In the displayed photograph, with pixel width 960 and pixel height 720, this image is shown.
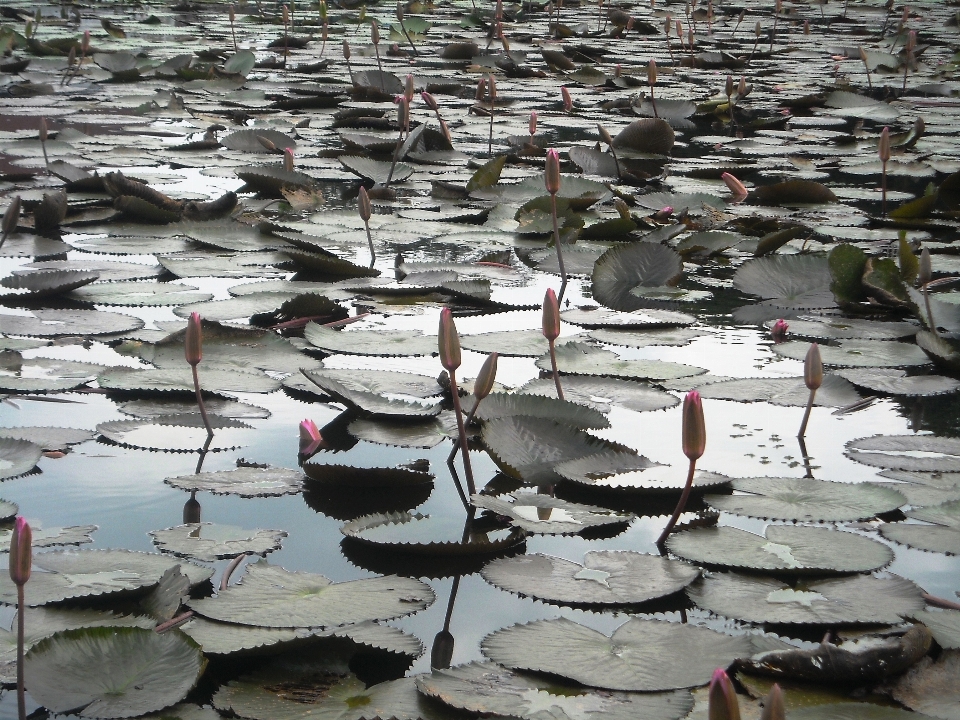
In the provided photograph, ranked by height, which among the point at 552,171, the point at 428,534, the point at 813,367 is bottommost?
the point at 428,534

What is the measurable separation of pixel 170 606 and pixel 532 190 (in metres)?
2.15

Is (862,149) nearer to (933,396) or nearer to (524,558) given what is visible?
(933,396)

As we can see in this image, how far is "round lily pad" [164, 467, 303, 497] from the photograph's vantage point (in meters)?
1.21

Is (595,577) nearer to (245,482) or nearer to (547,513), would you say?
(547,513)

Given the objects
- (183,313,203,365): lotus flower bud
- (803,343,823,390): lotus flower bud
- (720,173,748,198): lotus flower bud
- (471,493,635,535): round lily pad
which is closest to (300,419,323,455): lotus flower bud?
(183,313,203,365): lotus flower bud

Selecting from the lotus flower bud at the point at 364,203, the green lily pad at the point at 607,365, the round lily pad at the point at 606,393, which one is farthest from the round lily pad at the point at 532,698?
the lotus flower bud at the point at 364,203

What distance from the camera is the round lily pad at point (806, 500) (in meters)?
1.17

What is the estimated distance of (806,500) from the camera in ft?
3.95

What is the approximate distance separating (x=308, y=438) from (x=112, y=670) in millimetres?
532

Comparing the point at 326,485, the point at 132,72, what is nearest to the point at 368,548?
the point at 326,485

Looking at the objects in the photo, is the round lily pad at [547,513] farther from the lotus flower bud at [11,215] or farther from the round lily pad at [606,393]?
the lotus flower bud at [11,215]

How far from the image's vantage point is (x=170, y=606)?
95 centimetres

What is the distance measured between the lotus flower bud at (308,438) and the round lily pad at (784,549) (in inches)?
18.4

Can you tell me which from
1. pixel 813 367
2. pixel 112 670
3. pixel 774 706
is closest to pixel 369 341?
pixel 813 367
